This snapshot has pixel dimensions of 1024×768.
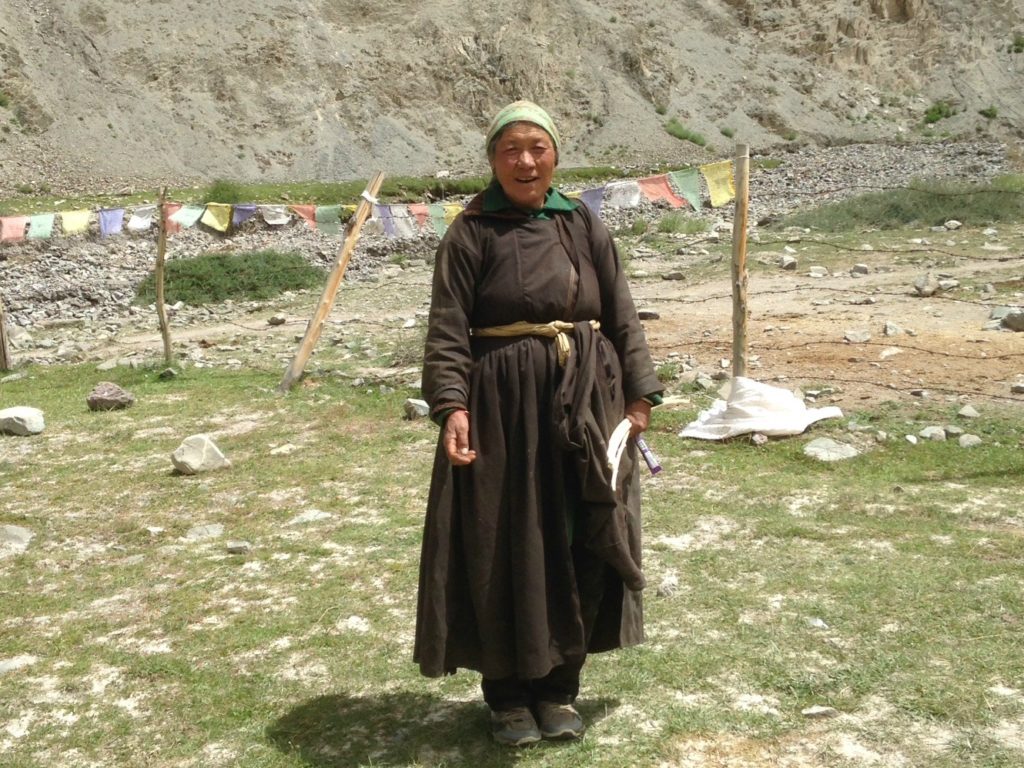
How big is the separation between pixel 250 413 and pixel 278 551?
3.02m

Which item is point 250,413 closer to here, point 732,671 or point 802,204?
point 732,671

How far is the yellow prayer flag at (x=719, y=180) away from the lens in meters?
9.03

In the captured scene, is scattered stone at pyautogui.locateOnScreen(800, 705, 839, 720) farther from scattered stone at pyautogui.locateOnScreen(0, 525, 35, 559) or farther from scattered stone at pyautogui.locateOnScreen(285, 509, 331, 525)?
scattered stone at pyautogui.locateOnScreen(0, 525, 35, 559)

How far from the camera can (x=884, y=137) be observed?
43.2 m

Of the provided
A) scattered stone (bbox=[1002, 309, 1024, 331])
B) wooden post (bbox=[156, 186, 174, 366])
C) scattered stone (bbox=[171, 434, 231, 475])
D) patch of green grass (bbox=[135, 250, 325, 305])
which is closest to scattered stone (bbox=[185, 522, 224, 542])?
scattered stone (bbox=[171, 434, 231, 475])

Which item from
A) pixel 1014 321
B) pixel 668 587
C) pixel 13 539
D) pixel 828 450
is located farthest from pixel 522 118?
pixel 1014 321

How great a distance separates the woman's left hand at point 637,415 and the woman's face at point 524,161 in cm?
60

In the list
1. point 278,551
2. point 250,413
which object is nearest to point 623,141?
point 250,413

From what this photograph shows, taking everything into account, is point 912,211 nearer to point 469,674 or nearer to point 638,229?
point 638,229

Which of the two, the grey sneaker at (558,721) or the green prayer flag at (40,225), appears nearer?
the grey sneaker at (558,721)

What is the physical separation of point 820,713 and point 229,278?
13041 mm

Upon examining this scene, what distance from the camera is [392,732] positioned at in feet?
9.63

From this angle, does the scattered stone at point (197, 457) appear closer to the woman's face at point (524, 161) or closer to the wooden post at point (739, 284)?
the wooden post at point (739, 284)

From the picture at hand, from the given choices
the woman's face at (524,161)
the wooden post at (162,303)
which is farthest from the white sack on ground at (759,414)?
the wooden post at (162,303)
